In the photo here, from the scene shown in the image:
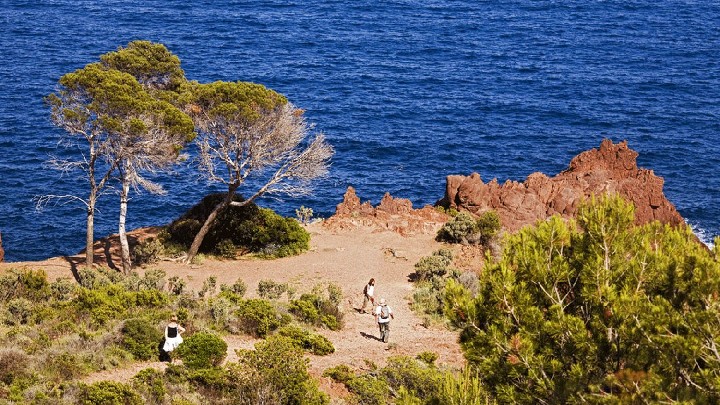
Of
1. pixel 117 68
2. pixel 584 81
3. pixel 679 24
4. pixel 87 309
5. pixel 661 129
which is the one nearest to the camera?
pixel 87 309

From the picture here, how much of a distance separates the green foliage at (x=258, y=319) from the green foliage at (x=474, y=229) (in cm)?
1487

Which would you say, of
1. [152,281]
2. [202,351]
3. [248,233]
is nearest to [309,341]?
[202,351]

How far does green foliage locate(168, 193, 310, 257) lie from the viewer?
140ft

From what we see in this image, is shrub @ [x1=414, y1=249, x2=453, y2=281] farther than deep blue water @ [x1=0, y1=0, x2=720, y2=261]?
No

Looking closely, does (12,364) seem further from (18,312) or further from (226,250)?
(226,250)

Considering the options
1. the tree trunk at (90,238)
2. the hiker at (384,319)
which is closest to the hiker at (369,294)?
the hiker at (384,319)

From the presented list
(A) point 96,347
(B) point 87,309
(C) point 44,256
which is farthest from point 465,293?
(C) point 44,256

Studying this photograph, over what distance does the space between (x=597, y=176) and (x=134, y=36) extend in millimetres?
55494

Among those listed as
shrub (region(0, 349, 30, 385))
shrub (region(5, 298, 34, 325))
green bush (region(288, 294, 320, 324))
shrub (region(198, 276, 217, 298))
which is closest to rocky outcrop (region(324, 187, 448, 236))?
shrub (region(198, 276, 217, 298))

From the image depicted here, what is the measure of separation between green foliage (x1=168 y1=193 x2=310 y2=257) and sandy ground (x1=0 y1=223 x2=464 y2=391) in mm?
849

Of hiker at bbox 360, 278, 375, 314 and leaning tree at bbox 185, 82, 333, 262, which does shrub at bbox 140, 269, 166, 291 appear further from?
hiker at bbox 360, 278, 375, 314

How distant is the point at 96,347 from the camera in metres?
25.8

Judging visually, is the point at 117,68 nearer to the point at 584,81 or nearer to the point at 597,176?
the point at 597,176

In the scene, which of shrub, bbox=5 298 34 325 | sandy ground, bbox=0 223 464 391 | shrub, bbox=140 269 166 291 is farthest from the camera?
shrub, bbox=140 269 166 291
